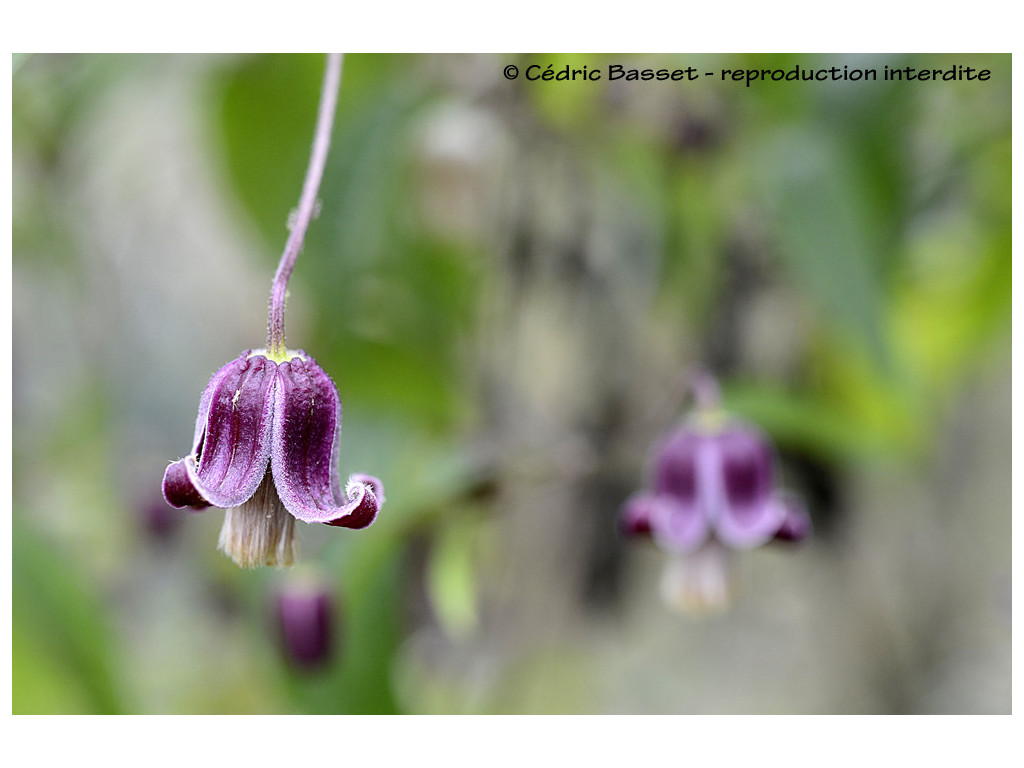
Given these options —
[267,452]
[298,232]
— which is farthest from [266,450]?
[298,232]

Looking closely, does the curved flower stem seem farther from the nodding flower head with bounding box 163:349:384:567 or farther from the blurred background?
the blurred background

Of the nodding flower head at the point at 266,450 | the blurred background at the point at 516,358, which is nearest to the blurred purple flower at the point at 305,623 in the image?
the blurred background at the point at 516,358

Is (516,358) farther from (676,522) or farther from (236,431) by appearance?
(236,431)

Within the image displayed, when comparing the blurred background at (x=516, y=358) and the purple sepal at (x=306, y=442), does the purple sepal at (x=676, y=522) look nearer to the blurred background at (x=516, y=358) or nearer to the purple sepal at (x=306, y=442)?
the blurred background at (x=516, y=358)

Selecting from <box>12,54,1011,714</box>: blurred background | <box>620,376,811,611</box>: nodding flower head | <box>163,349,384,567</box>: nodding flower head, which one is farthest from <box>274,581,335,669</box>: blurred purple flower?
<box>163,349,384,567</box>: nodding flower head
